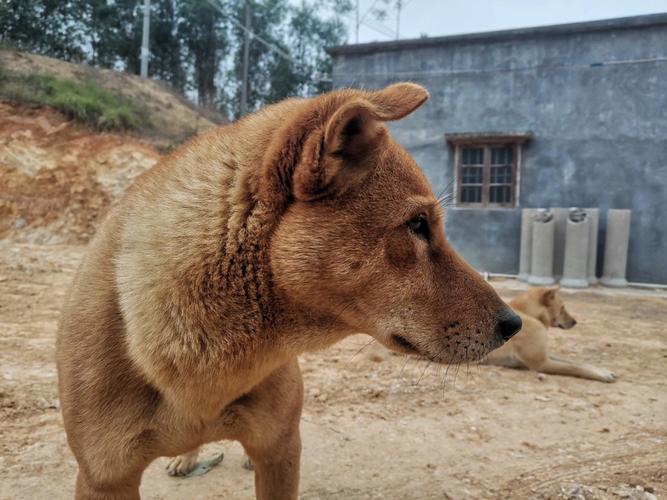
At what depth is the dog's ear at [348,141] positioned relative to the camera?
163 cm

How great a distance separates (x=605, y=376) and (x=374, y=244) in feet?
13.2

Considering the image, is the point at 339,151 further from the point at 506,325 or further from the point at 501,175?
the point at 501,175

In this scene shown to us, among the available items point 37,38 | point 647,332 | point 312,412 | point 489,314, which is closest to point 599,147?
point 647,332

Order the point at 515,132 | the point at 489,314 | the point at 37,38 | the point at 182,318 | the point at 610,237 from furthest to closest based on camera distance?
the point at 37,38
the point at 515,132
the point at 610,237
the point at 489,314
the point at 182,318

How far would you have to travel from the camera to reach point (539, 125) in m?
12.1

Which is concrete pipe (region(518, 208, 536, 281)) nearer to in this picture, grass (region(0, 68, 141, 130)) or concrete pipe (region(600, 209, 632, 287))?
concrete pipe (region(600, 209, 632, 287))

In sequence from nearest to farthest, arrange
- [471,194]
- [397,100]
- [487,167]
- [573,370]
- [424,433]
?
[397,100] < [424,433] < [573,370] < [487,167] < [471,194]

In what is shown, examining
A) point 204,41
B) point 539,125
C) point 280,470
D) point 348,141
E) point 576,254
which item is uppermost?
point 204,41

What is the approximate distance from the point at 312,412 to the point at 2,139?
11.0 metres

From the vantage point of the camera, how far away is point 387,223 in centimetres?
178

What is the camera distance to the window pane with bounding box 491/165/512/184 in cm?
1247

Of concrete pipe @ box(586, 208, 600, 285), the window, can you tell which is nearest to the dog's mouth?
concrete pipe @ box(586, 208, 600, 285)

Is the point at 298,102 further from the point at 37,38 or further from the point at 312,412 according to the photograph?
Answer: the point at 37,38

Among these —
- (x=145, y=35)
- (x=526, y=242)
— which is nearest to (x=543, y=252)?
(x=526, y=242)
